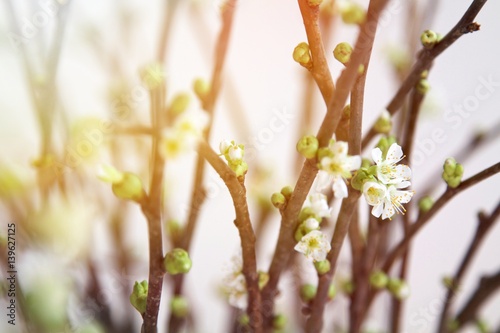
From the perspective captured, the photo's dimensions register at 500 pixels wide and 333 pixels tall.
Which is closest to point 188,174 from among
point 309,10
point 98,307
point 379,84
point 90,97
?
point 90,97

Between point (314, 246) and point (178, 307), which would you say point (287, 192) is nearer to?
point (314, 246)

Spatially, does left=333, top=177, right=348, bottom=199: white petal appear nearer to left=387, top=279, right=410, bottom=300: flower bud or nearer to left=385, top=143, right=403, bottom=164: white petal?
left=385, top=143, right=403, bottom=164: white petal

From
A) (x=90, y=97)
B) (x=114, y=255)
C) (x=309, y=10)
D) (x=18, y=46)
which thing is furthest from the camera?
(x=90, y=97)

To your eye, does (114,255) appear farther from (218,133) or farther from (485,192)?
(485,192)

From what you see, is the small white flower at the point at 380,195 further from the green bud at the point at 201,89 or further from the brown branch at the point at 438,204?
the green bud at the point at 201,89

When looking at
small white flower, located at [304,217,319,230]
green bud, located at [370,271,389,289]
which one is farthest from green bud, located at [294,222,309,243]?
green bud, located at [370,271,389,289]

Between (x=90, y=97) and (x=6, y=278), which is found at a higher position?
(x=90, y=97)
